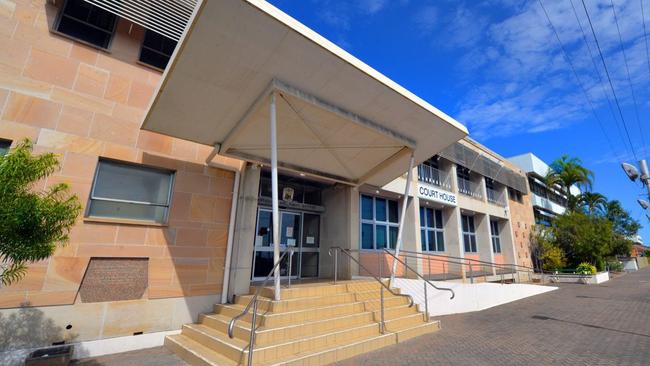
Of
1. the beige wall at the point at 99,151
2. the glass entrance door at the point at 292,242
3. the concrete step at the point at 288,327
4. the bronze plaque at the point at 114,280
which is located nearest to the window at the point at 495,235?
the glass entrance door at the point at 292,242

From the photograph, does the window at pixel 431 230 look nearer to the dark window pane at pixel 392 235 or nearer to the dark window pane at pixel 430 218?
the dark window pane at pixel 430 218

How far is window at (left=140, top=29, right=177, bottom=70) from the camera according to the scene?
6.98m

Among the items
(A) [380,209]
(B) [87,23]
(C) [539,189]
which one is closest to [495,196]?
(C) [539,189]

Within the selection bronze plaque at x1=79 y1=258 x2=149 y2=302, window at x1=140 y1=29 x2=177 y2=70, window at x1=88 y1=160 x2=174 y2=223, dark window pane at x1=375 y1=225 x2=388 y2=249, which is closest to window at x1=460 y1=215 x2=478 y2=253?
dark window pane at x1=375 y1=225 x2=388 y2=249

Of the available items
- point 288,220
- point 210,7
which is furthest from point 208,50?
point 288,220

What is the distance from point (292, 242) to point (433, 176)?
9056 mm

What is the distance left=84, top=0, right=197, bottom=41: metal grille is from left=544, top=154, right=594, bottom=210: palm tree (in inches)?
1226

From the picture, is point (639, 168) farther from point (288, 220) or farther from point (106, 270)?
point (106, 270)

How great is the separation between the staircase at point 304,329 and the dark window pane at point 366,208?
4771 millimetres

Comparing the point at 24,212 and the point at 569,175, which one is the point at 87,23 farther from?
the point at 569,175

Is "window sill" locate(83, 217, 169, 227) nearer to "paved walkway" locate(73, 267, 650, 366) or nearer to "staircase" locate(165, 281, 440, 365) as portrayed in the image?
"staircase" locate(165, 281, 440, 365)

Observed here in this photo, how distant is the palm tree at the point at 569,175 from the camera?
83.0ft

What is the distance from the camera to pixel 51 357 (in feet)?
14.2

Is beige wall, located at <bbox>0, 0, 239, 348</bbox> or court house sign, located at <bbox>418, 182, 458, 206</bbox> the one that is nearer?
beige wall, located at <bbox>0, 0, 239, 348</bbox>
